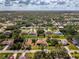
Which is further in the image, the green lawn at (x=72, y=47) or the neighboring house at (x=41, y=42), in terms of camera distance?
the neighboring house at (x=41, y=42)

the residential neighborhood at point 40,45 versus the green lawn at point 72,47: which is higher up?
the residential neighborhood at point 40,45

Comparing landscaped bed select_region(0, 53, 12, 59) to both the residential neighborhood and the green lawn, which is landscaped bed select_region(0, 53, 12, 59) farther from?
the green lawn

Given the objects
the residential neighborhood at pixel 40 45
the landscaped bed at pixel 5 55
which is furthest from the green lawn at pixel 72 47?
the landscaped bed at pixel 5 55

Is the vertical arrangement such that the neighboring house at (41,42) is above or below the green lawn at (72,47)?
above

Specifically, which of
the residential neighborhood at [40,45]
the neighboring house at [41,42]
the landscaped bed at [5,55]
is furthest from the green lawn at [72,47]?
the landscaped bed at [5,55]

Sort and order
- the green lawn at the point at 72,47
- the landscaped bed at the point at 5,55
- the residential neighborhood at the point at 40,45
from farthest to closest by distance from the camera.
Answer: the green lawn at the point at 72,47 → the residential neighborhood at the point at 40,45 → the landscaped bed at the point at 5,55

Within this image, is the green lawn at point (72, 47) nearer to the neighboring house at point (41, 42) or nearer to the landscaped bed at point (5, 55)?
the neighboring house at point (41, 42)

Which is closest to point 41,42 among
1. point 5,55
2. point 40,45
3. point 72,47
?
point 40,45

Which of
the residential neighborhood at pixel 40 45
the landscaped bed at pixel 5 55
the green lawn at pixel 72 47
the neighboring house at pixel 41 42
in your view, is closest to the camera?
the landscaped bed at pixel 5 55

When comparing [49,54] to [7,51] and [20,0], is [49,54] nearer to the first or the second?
[7,51]

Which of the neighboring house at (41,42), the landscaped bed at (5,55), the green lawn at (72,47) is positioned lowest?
the green lawn at (72,47)

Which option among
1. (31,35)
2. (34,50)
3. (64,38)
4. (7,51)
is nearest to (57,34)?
(64,38)
